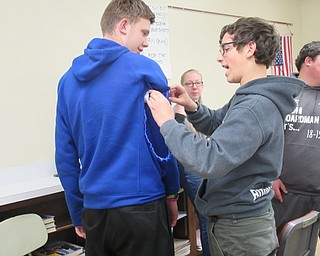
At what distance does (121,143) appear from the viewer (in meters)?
1.31

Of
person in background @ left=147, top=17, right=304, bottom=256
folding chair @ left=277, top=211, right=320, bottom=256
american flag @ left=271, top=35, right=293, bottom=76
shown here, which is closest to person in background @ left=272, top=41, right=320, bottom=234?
folding chair @ left=277, top=211, right=320, bottom=256

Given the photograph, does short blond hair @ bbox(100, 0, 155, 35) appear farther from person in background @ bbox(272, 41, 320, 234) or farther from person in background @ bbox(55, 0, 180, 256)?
person in background @ bbox(272, 41, 320, 234)

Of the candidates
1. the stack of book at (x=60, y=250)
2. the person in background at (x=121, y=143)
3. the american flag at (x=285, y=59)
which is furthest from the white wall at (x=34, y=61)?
the american flag at (x=285, y=59)

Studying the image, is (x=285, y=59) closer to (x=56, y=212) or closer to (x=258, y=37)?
(x=56, y=212)

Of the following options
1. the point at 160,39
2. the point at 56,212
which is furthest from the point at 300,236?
the point at 160,39

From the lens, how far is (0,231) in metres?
1.91

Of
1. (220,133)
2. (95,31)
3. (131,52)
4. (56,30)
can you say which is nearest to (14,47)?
(56,30)

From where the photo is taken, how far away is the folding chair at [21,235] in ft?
6.31

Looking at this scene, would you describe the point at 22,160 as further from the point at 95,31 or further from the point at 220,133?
the point at 220,133

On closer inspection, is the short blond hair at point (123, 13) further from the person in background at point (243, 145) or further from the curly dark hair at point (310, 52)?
the curly dark hair at point (310, 52)

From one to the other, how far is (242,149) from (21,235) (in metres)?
1.39

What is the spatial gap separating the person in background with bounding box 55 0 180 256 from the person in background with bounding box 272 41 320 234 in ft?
3.42

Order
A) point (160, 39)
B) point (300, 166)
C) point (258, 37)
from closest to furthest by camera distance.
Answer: point (258, 37)
point (300, 166)
point (160, 39)

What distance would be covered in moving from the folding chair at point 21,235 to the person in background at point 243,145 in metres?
1.09
